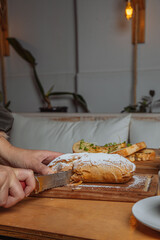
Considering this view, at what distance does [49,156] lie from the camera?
45.3 inches

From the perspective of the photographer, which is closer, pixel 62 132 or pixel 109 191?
pixel 109 191

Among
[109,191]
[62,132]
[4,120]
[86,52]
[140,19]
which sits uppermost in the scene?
[140,19]

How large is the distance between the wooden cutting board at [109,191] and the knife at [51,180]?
0.02m

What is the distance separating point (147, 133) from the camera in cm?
238

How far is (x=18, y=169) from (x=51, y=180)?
0.46 feet

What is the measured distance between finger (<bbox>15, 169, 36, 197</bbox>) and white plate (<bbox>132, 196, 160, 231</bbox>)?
296mm

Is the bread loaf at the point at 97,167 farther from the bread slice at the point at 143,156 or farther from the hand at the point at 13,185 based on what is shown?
the bread slice at the point at 143,156

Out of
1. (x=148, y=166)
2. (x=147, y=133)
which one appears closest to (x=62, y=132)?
(x=147, y=133)

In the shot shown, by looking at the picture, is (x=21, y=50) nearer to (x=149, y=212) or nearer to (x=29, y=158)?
(x=29, y=158)

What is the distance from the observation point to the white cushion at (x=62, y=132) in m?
2.47

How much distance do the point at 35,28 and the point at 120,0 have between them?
1568 millimetres

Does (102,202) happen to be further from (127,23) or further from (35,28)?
(35,28)

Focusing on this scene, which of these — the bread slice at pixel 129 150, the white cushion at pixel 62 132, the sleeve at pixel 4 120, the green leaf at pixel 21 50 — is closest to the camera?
the bread slice at pixel 129 150

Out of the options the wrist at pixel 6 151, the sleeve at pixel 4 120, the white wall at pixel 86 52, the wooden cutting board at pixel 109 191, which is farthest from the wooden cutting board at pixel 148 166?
the white wall at pixel 86 52
